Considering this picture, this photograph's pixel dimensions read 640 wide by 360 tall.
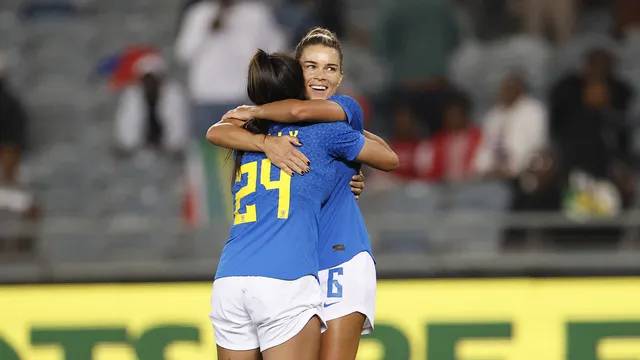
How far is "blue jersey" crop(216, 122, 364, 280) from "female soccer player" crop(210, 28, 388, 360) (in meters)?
0.13

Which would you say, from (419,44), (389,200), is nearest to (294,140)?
(389,200)

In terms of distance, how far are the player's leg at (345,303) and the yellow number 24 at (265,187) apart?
0.41 metres

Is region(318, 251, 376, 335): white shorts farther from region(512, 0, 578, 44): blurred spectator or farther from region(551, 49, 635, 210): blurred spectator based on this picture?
region(512, 0, 578, 44): blurred spectator

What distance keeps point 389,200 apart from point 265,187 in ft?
16.1

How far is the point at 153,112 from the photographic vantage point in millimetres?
9297

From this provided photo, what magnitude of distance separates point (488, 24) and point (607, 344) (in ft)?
13.6

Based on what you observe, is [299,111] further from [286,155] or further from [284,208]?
[284,208]

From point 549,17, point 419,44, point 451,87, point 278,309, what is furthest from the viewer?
point 549,17

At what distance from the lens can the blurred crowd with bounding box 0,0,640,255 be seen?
28.7ft

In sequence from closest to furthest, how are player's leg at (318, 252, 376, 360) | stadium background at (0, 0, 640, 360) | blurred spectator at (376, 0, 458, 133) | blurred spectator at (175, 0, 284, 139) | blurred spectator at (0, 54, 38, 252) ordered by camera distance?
player's leg at (318, 252, 376, 360) → stadium background at (0, 0, 640, 360) → blurred spectator at (0, 54, 38, 252) → blurred spectator at (175, 0, 284, 139) → blurred spectator at (376, 0, 458, 133)

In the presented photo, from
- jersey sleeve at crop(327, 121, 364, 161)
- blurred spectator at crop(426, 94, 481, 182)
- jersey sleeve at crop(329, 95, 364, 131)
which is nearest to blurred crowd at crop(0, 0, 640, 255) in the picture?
blurred spectator at crop(426, 94, 481, 182)

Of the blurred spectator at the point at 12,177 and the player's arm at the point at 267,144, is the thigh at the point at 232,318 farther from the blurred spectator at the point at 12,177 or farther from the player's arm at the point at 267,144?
the blurred spectator at the point at 12,177

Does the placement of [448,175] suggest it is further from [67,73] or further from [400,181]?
[67,73]

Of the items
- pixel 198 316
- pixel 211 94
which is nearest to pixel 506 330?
pixel 198 316
